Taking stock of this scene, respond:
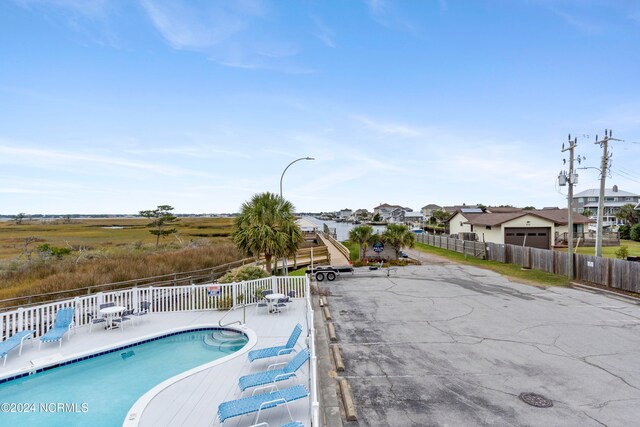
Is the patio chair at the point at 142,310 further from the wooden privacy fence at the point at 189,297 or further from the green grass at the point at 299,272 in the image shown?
the green grass at the point at 299,272

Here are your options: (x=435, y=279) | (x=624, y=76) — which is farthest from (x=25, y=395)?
(x=624, y=76)

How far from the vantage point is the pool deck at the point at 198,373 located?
579cm

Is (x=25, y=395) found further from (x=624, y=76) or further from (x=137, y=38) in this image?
(x=624, y=76)

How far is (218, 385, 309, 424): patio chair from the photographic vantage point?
5.31 metres

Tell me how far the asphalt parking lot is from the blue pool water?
4268mm

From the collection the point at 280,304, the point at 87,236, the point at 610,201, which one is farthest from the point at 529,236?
the point at 87,236

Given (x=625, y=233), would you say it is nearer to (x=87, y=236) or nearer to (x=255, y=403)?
Answer: (x=255, y=403)

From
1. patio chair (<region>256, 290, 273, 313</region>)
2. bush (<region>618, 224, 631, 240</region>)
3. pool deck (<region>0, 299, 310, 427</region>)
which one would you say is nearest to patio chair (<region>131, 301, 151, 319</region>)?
pool deck (<region>0, 299, 310, 427</region>)

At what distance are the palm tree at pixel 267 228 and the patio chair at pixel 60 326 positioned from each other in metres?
7.82

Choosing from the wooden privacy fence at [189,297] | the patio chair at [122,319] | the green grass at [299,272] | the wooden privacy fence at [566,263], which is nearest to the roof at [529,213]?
the wooden privacy fence at [566,263]

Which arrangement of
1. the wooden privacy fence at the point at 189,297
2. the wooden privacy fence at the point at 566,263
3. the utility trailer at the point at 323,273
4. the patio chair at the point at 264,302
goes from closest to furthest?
1. the wooden privacy fence at the point at 189,297
2. the patio chair at the point at 264,302
3. the wooden privacy fence at the point at 566,263
4. the utility trailer at the point at 323,273

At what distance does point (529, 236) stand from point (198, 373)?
3534cm

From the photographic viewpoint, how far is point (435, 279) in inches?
829

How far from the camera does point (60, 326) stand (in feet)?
32.1
